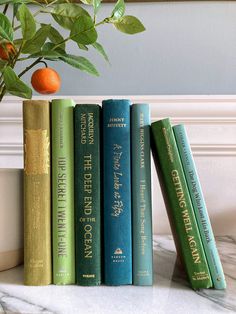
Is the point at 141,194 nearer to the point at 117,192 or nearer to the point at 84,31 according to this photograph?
the point at 117,192

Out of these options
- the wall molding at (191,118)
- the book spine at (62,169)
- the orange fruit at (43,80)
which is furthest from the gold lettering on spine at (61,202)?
the wall molding at (191,118)

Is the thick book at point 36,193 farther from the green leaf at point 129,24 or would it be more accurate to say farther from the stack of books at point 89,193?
the green leaf at point 129,24

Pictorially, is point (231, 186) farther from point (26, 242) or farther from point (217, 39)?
point (26, 242)

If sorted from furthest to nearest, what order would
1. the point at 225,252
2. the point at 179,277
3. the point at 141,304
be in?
the point at 225,252
the point at 179,277
the point at 141,304

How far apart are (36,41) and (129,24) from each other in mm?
130

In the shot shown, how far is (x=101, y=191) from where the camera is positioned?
21.0 inches

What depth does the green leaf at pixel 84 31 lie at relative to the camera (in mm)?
Answer: 484

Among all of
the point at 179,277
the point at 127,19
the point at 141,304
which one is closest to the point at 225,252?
the point at 179,277

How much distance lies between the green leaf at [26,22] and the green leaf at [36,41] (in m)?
0.01

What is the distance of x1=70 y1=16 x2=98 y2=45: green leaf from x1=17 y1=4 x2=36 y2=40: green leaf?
0.04 metres

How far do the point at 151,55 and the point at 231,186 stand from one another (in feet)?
0.99

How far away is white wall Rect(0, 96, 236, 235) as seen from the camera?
82 cm

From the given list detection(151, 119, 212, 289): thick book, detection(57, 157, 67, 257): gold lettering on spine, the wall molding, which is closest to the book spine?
detection(57, 157, 67, 257): gold lettering on spine

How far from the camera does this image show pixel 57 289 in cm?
51
